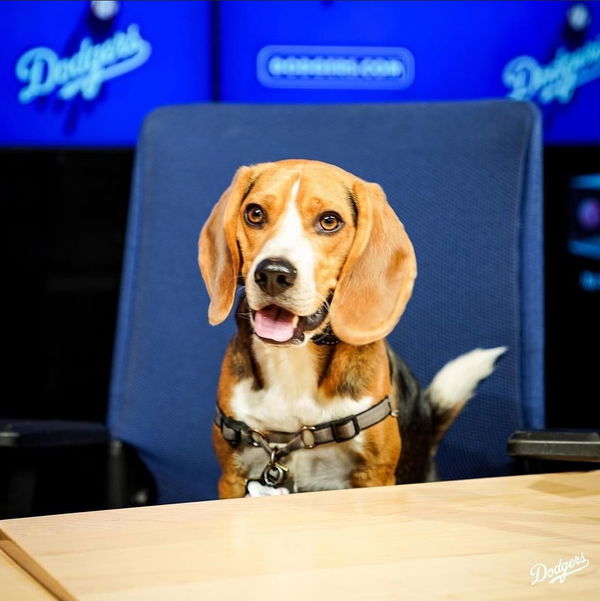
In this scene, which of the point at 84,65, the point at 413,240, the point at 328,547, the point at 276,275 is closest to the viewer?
the point at 328,547

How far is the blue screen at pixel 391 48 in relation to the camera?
1.60m

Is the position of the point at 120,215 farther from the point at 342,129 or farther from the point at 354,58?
the point at 342,129

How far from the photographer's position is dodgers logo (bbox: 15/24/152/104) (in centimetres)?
155

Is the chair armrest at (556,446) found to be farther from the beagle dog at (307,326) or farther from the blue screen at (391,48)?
the blue screen at (391,48)

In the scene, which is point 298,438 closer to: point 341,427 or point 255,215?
point 341,427

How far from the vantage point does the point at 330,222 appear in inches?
30.3

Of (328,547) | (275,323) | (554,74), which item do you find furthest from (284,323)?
(554,74)

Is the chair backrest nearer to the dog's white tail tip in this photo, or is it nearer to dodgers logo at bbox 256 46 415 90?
the dog's white tail tip

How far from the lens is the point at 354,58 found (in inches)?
63.2

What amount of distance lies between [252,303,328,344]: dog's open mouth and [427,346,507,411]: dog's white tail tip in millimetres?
228

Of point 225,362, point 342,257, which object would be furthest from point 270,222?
point 225,362

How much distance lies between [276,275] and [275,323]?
0.18 feet

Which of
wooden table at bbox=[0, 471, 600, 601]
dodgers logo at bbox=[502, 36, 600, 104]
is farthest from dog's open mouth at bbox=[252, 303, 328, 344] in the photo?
dodgers logo at bbox=[502, 36, 600, 104]

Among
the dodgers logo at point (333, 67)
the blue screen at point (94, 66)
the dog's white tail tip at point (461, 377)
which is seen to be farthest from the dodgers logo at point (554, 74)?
the dog's white tail tip at point (461, 377)
